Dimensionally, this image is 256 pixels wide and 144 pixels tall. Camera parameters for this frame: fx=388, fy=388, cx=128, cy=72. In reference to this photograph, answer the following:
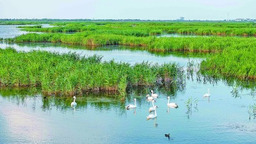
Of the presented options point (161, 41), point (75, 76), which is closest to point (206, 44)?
point (161, 41)

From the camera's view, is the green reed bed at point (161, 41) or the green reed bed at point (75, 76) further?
the green reed bed at point (161, 41)

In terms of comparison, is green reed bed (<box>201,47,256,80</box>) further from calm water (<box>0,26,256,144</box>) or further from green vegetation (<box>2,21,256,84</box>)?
calm water (<box>0,26,256,144</box>)

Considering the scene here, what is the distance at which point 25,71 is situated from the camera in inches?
884

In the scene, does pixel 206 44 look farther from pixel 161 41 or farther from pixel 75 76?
pixel 75 76

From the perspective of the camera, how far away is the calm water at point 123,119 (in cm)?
1444

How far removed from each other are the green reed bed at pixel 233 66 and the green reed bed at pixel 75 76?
140 inches

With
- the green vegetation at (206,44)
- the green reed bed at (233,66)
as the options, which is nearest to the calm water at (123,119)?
the green vegetation at (206,44)

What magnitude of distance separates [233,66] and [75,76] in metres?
11.2

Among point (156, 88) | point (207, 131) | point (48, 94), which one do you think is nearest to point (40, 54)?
point (48, 94)

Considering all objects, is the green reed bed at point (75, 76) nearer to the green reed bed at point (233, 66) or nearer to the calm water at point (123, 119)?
the calm water at point (123, 119)

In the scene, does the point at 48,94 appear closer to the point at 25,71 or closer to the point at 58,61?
the point at 25,71

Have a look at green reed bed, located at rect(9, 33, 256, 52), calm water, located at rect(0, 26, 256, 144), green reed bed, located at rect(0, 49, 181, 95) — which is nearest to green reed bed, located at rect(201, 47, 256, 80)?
calm water, located at rect(0, 26, 256, 144)

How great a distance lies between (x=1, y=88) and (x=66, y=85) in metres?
4.66

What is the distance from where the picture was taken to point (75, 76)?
2059 cm
